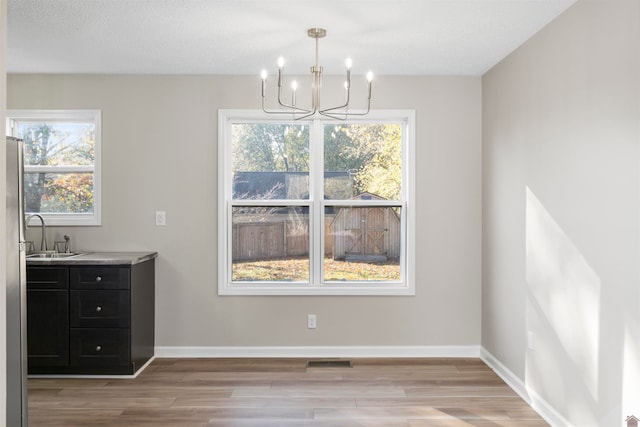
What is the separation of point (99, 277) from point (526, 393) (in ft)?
10.3

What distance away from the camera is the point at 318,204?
4.83 meters

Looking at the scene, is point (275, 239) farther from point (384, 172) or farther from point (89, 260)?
point (89, 260)

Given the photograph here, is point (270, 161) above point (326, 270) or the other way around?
above

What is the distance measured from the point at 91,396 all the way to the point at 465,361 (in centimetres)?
288

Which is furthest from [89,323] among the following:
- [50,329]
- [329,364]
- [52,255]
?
[329,364]

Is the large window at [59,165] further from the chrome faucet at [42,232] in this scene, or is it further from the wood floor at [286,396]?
the wood floor at [286,396]

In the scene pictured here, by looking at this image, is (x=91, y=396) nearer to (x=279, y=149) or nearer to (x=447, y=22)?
(x=279, y=149)

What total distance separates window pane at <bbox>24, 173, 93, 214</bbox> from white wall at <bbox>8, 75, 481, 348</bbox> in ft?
Answer: 0.63

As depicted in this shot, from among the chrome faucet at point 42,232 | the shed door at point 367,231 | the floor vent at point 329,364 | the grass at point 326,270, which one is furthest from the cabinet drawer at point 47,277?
the shed door at point 367,231

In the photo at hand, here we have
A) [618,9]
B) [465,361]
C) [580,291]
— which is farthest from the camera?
[465,361]

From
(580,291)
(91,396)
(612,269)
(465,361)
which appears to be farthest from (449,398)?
(91,396)

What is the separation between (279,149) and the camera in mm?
4848

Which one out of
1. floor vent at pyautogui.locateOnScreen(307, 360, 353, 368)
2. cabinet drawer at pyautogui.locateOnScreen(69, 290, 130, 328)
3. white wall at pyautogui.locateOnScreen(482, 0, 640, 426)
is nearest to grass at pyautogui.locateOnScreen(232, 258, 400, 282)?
floor vent at pyautogui.locateOnScreen(307, 360, 353, 368)

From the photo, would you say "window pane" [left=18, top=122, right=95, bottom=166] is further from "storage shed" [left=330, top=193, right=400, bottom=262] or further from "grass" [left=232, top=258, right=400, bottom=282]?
"storage shed" [left=330, top=193, right=400, bottom=262]
